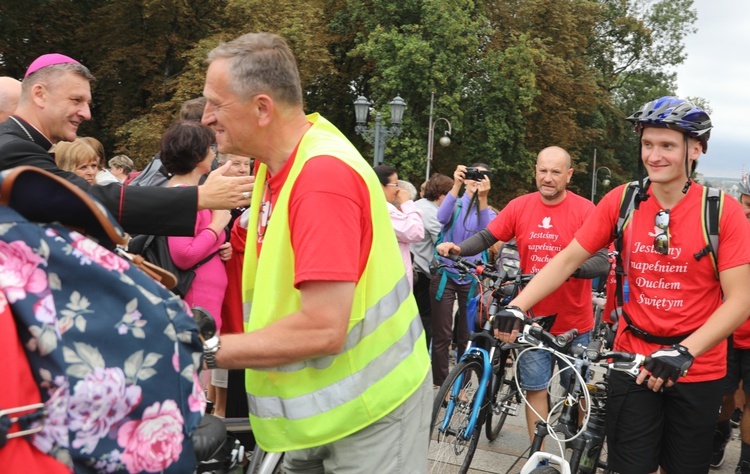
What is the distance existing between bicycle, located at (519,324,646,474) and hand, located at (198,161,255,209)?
150cm

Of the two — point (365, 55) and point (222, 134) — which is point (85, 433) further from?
point (365, 55)

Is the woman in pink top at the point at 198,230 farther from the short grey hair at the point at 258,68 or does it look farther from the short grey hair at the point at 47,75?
the short grey hair at the point at 258,68

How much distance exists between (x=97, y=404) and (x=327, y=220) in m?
0.86

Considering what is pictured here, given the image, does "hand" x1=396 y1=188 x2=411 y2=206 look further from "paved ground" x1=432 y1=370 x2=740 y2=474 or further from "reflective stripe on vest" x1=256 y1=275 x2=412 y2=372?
"reflective stripe on vest" x1=256 y1=275 x2=412 y2=372

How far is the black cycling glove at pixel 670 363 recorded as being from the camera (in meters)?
2.98

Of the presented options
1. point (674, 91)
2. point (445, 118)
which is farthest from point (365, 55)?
point (674, 91)

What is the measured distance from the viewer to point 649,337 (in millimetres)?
3520

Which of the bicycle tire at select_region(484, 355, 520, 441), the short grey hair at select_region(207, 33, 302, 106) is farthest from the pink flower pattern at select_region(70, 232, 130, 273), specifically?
the bicycle tire at select_region(484, 355, 520, 441)

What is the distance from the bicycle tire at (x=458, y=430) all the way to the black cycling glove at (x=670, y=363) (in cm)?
200

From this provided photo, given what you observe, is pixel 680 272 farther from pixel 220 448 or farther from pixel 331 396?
pixel 220 448

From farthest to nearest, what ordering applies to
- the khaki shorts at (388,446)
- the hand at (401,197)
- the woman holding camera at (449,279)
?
the woman holding camera at (449,279)
the hand at (401,197)
the khaki shorts at (388,446)

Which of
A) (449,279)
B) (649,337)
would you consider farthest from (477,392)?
(449,279)

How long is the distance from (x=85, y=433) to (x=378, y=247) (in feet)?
3.61

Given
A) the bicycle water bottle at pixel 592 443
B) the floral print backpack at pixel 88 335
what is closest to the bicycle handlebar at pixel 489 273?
the bicycle water bottle at pixel 592 443
